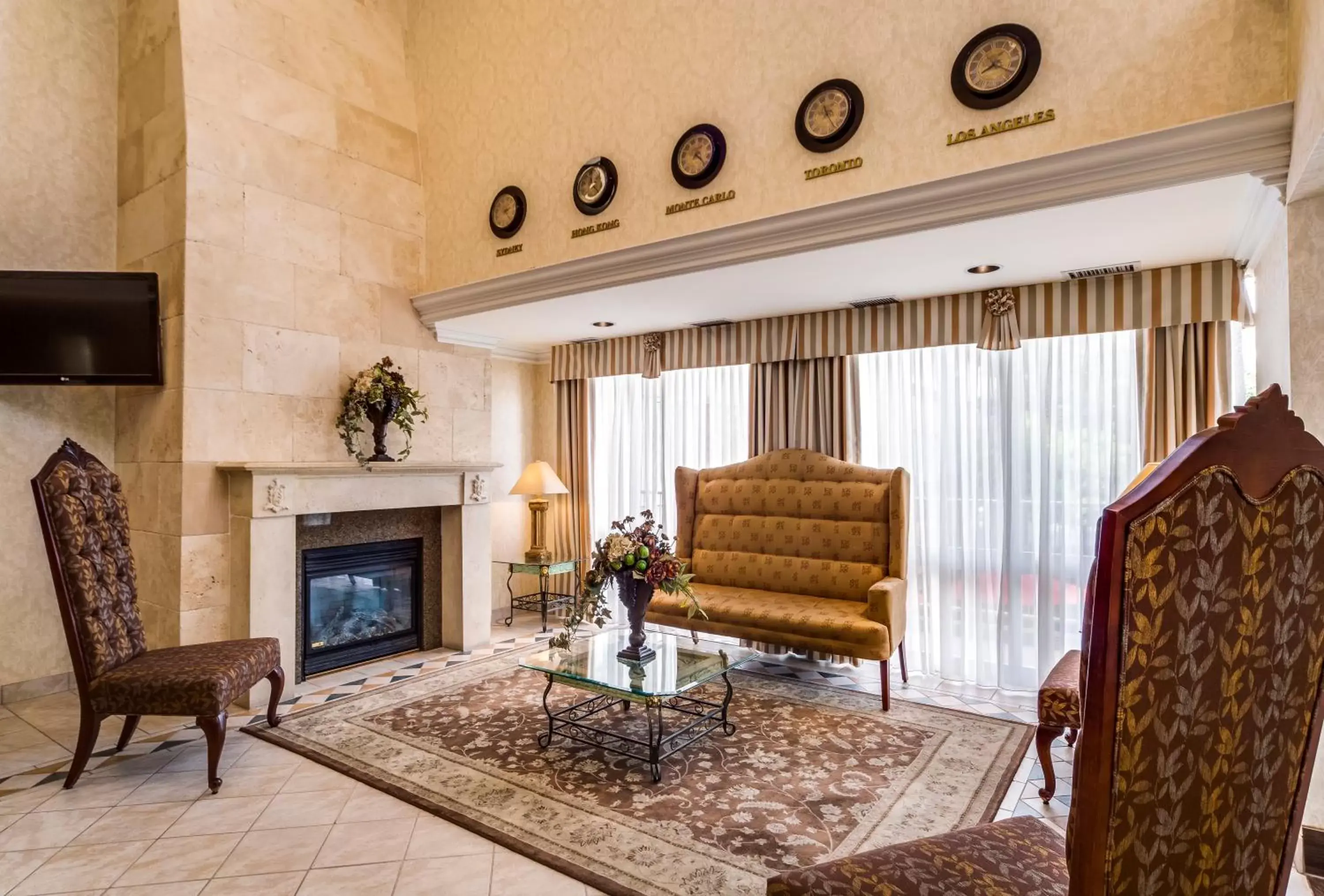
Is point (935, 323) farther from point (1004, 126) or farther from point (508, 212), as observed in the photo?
point (508, 212)

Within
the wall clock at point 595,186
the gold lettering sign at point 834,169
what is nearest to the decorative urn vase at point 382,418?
the wall clock at point 595,186

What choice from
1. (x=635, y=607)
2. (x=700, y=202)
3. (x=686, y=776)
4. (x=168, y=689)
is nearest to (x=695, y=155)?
(x=700, y=202)

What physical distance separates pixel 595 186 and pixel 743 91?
41.3 inches

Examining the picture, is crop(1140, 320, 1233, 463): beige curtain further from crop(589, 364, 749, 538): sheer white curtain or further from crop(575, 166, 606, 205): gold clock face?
crop(575, 166, 606, 205): gold clock face

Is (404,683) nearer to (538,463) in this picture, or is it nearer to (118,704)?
(118,704)

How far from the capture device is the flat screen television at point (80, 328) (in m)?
3.78

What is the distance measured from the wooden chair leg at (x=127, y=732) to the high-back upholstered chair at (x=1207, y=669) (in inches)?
161

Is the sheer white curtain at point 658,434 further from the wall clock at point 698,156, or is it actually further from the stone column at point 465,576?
the wall clock at point 698,156

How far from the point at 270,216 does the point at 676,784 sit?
4.03 metres

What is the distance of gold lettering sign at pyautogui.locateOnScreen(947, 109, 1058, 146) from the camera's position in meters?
2.86

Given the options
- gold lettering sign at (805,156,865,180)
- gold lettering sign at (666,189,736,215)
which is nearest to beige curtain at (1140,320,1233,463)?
gold lettering sign at (805,156,865,180)

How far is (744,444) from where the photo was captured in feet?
18.2

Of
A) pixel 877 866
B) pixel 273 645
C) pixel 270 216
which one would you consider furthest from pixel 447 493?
pixel 877 866

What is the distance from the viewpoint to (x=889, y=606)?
3957mm
